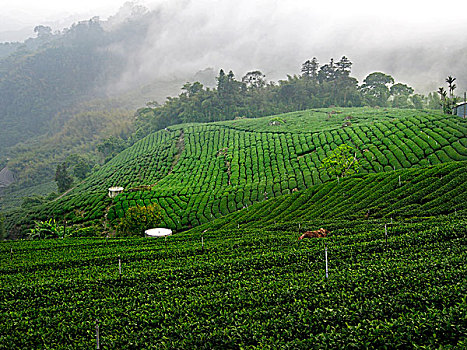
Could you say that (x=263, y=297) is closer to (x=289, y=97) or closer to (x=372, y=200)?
(x=372, y=200)

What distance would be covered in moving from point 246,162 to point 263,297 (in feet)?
178

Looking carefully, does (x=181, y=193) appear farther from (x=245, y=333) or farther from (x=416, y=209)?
(x=245, y=333)

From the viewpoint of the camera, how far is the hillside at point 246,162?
4719 cm

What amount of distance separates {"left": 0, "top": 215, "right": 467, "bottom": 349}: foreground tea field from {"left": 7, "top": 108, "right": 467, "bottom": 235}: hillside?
14.8 meters

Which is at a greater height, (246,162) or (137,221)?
(246,162)

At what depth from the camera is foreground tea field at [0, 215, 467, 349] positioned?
925 centimetres

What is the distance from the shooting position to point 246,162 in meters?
65.7

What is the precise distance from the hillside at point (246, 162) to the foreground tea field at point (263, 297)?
1480cm

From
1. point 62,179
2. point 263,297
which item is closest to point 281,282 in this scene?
point 263,297

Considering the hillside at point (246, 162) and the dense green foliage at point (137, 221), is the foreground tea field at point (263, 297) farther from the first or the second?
the dense green foliage at point (137, 221)

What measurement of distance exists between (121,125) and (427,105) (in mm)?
162363

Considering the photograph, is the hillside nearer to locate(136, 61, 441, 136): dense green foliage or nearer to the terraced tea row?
the terraced tea row

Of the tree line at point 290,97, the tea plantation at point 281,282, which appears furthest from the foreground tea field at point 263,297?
the tree line at point 290,97

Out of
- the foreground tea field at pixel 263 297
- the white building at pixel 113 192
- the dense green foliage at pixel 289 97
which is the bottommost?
the foreground tea field at pixel 263 297
